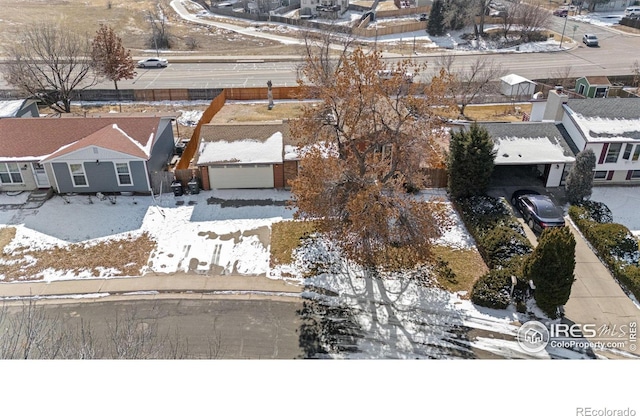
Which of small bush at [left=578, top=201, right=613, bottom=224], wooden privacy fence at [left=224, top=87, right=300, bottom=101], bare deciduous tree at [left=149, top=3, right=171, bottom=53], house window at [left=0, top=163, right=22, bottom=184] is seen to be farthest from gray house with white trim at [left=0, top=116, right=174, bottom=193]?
bare deciduous tree at [left=149, top=3, right=171, bottom=53]

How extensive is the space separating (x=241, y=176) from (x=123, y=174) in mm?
6669

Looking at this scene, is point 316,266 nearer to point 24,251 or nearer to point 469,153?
point 469,153

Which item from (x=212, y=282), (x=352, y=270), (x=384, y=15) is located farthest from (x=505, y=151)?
(x=384, y=15)

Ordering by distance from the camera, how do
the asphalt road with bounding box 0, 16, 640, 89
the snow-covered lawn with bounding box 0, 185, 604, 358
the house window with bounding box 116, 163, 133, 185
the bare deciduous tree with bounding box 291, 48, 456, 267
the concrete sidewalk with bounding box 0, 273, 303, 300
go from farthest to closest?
the asphalt road with bounding box 0, 16, 640, 89
the house window with bounding box 116, 163, 133, 185
the concrete sidewalk with bounding box 0, 273, 303, 300
the bare deciduous tree with bounding box 291, 48, 456, 267
the snow-covered lawn with bounding box 0, 185, 604, 358

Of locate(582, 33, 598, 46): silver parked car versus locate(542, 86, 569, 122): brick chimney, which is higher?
locate(542, 86, 569, 122): brick chimney

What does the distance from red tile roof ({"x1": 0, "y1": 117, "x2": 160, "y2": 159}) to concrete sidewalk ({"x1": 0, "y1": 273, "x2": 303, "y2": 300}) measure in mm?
8445

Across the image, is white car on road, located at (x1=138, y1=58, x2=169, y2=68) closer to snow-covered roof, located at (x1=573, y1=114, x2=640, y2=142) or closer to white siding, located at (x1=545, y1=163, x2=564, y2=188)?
snow-covered roof, located at (x1=573, y1=114, x2=640, y2=142)

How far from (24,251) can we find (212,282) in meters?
9.87

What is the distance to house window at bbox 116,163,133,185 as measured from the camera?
27.4 meters

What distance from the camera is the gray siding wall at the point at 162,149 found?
93.6ft

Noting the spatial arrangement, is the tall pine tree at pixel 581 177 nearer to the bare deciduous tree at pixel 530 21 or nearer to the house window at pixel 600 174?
the house window at pixel 600 174

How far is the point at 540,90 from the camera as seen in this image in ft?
144

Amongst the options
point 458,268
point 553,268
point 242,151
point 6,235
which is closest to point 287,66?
point 242,151

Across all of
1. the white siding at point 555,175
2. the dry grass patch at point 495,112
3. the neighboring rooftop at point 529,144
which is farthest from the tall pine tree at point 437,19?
the white siding at point 555,175
